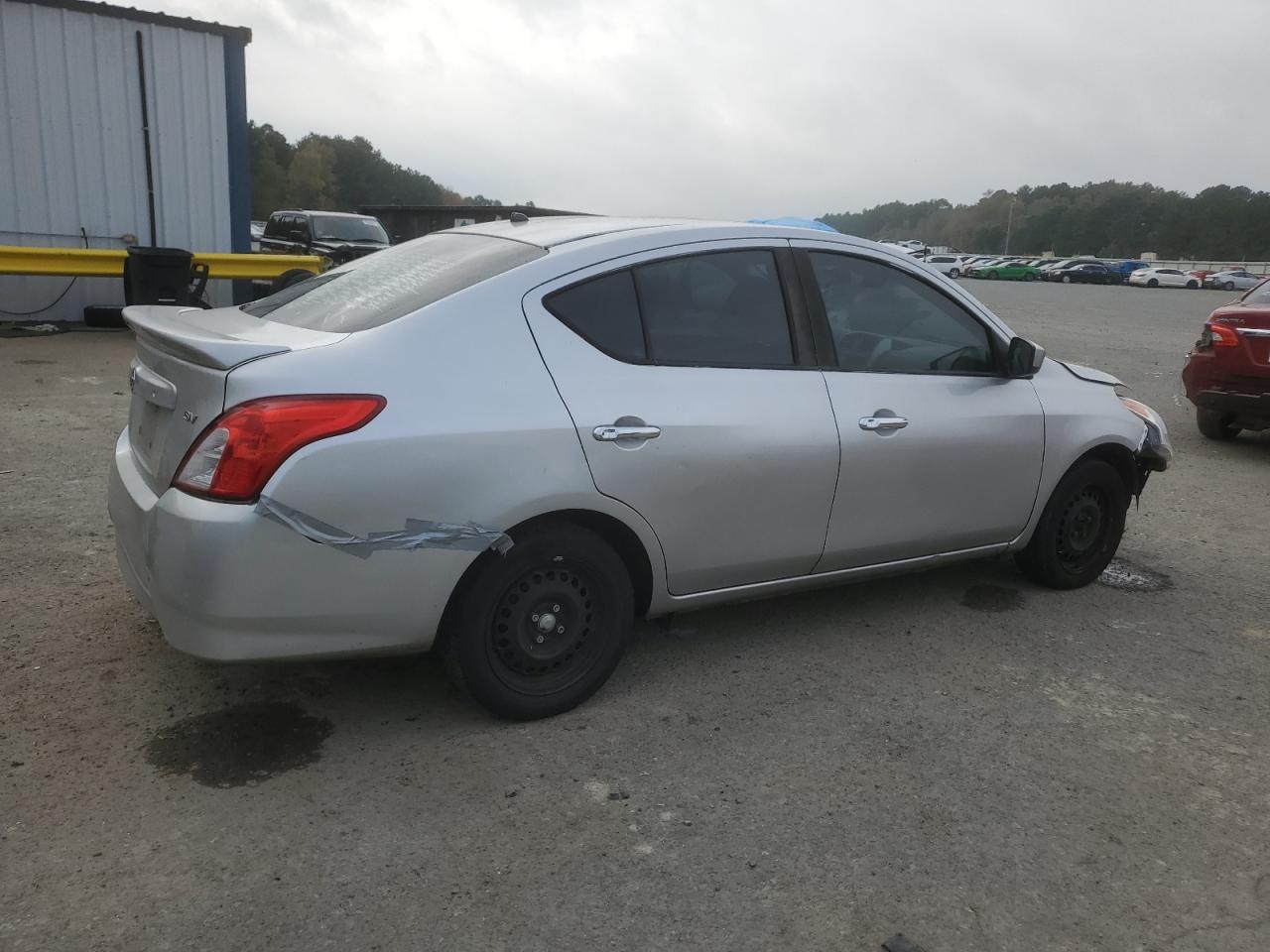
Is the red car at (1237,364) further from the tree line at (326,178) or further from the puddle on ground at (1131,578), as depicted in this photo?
the tree line at (326,178)

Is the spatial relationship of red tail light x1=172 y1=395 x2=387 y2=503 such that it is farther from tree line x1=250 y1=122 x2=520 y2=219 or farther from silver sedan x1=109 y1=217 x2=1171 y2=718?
tree line x1=250 y1=122 x2=520 y2=219

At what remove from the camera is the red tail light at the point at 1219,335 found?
8055 millimetres

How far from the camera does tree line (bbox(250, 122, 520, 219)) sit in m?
84.6

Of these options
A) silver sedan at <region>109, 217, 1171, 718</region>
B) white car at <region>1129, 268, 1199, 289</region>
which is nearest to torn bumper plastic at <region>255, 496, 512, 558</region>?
silver sedan at <region>109, 217, 1171, 718</region>

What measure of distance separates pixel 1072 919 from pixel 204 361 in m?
2.74

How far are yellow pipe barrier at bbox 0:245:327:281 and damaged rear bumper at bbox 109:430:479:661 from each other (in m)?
8.29

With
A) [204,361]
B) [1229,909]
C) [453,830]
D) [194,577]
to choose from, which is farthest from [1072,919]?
[204,361]

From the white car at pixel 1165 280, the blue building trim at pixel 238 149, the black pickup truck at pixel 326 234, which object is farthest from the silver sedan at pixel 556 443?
the white car at pixel 1165 280

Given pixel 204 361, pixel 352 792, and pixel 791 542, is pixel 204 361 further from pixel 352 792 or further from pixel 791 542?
pixel 791 542

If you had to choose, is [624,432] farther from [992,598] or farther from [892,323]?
[992,598]

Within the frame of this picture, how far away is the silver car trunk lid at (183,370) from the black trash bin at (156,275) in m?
8.99

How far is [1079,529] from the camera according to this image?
190 inches

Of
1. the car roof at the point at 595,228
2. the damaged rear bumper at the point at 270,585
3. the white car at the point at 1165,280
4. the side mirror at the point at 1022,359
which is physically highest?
the car roof at the point at 595,228

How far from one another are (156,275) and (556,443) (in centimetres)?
1017
